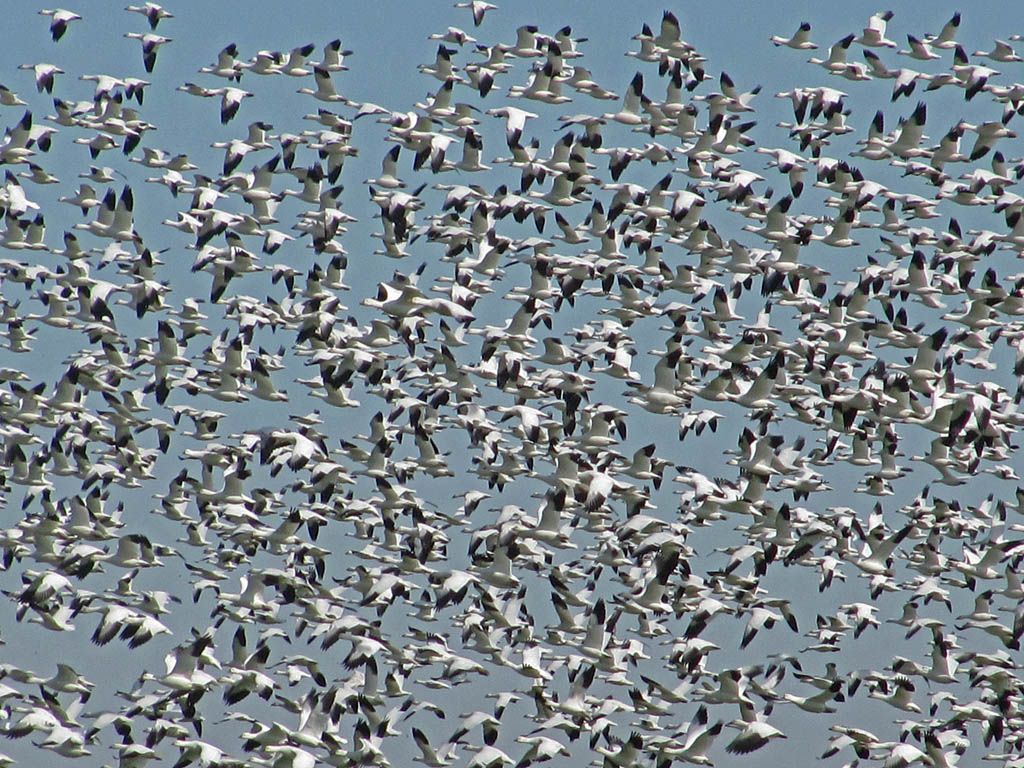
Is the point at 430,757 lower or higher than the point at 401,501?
lower

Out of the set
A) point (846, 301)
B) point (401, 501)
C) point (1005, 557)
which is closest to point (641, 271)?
point (846, 301)

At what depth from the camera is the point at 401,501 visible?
131 ft

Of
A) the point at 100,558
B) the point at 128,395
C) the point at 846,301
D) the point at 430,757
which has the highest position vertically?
the point at 846,301

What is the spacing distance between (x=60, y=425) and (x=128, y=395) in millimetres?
1607

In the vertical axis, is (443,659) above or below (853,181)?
below

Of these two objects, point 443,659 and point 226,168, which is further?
point 226,168

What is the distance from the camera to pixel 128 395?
40.7 metres

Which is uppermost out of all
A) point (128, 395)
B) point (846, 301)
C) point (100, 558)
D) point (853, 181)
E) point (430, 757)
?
point (853, 181)

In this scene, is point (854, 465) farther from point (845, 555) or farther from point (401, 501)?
point (401, 501)

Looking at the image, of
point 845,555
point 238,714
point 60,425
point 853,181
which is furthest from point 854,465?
point 60,425

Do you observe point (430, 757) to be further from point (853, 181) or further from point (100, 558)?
point (853, 181)

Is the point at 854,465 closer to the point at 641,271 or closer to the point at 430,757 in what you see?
the point at 641,271

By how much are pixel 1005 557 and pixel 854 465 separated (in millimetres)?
3549

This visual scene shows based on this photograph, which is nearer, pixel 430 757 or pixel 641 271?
pixel 430 757
